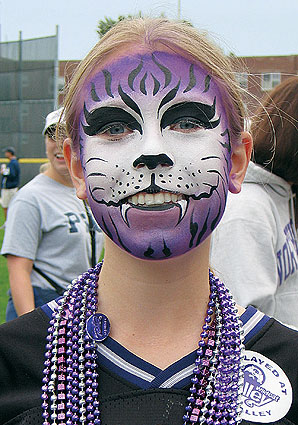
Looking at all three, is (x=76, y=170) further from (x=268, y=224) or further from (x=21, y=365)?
(x=268, y=224)

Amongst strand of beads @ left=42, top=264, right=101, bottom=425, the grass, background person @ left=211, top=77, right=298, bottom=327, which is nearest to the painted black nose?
strand of beads @ left=42, top=264, right=101, bottom=425

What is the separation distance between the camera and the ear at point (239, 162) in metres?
1.73

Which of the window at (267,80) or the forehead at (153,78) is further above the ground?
the forehead at (153,78)

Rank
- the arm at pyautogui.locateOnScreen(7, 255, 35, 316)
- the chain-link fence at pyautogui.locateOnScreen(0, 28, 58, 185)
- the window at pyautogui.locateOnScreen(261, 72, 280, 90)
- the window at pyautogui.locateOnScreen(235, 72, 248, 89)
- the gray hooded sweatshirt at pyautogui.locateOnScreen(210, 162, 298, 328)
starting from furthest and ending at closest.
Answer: the chain-link fence at pyautogui.locateOnScreen(0, 28, 58, 185)
the arm at pyautogui.locateOnScreen(7, 255, 35, 316)
the gray hooded sweatshirt at pyautogui.locateOnScreen(210, 162, 298, 328)
the window at pyautogui.locateOnScreen(261, 72, 280, 90)
the window at pyautogui.locateOnScreen(235, 72, 248, 89)

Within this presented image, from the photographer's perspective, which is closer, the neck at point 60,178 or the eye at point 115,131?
the eye at point 115,131

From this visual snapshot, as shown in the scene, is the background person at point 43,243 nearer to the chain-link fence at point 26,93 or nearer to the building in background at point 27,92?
the building in background at point 27,92

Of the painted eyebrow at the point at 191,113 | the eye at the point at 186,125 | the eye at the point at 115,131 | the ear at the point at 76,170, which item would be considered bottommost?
the ear at the point at 76,170

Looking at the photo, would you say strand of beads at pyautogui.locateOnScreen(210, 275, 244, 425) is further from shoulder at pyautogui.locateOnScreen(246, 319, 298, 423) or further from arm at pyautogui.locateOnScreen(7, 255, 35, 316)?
arm at pyautogui.locateOnScreen(7, 255, 35, 316)

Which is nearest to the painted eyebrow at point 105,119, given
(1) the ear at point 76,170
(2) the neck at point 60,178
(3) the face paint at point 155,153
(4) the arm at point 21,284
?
(3) the face paint at point 155,153

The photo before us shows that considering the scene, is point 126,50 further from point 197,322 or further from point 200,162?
point 197,322

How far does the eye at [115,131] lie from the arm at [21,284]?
2030 millimetres

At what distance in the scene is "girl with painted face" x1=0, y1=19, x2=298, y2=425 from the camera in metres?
1.52

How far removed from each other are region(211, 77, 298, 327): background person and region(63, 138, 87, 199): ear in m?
1.01

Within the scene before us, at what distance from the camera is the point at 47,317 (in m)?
1.72
